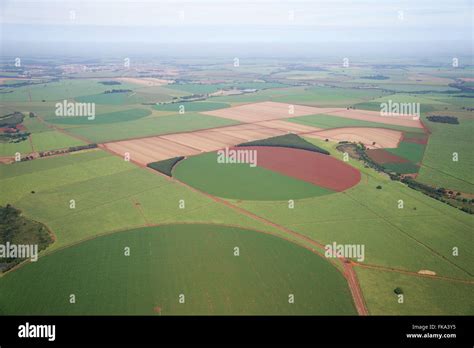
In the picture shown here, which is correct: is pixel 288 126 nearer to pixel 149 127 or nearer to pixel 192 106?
pixel 149 127

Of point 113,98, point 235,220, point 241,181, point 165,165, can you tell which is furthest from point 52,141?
point 113,98

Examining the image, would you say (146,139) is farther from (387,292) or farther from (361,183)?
(387,292)

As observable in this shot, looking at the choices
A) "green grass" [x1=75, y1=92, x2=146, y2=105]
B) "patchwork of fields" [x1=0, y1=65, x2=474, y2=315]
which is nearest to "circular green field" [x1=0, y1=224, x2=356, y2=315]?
"patchwork of fields" [x1=0, y1=65, x2=474, y2=315]

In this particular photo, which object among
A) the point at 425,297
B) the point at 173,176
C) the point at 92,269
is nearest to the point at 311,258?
the point at 425,297

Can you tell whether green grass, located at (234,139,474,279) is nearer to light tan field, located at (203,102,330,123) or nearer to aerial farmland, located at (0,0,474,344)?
aerial farmland, located at (0,0,474,344)

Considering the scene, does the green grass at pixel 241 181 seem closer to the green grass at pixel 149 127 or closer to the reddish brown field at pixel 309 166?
the reddish brown field at pixel 309 166
